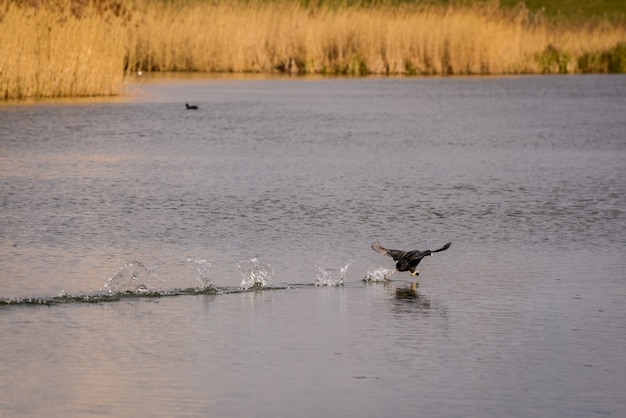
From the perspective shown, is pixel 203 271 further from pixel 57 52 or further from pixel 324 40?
pixel 324 40

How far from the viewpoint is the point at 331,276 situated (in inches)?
362

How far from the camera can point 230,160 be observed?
16.8m

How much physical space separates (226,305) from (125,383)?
2002mm

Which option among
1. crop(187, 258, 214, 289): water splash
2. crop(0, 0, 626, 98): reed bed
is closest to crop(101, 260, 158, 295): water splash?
crop(187, 258, 214, 289): water splash

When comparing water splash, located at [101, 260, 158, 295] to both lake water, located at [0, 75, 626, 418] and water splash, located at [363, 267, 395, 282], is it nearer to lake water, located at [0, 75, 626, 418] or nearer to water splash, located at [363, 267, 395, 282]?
lake water, located at [0, 75, 626, 418]

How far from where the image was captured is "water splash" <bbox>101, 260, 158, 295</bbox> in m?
8.75

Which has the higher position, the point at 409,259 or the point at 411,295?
the point at 409,259

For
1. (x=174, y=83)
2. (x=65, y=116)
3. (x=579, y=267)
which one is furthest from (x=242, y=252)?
(x=174, y=83)

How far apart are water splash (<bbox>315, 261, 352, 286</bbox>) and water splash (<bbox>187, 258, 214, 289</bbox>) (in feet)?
2.19

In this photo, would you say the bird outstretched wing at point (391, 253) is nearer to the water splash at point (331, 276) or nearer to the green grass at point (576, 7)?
the water splash at point (331, 276)

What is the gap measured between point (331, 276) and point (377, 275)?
301mm

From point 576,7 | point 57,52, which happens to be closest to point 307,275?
point 57,52

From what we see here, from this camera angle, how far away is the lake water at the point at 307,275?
6336mm

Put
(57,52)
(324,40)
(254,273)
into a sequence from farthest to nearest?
1. (324,40)
2. (57,52)
3. (254,273)
